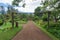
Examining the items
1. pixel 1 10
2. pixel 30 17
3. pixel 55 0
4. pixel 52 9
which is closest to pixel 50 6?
pixel 52 9

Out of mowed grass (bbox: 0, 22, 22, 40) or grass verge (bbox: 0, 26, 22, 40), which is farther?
mowed grass (bbox: 0, 22, 22, 40)

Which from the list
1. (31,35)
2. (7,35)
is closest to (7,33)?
(7,35)

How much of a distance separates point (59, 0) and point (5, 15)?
72.9 feet

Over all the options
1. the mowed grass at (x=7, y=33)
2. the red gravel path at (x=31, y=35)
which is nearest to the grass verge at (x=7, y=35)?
the mowed grass at (x=7, y=33)

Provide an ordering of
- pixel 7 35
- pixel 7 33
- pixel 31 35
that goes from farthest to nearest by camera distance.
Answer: pixel 7 33 < pixel 31 35 < pixel 7 35

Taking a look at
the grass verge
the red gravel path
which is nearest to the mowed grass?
the grass verge

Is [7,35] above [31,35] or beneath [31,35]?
above

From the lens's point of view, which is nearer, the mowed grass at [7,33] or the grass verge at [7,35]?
the grass verge at [7,35]

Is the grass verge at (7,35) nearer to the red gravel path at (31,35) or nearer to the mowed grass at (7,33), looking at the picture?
the mowed grass at (7,33)

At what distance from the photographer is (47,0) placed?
854 inches

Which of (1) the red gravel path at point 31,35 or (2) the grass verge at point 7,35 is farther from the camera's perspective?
(1) the red gravel path at point 31,35

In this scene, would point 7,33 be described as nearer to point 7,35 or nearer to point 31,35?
point 7,35

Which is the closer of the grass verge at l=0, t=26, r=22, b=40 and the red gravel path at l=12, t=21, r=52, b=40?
the grass verge at l=0, t=26, r=22, b=40

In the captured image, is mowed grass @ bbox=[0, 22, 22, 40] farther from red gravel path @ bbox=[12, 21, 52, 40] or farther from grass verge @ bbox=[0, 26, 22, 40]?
red gravel path @ bbox=[12, 21, 52, 40]
